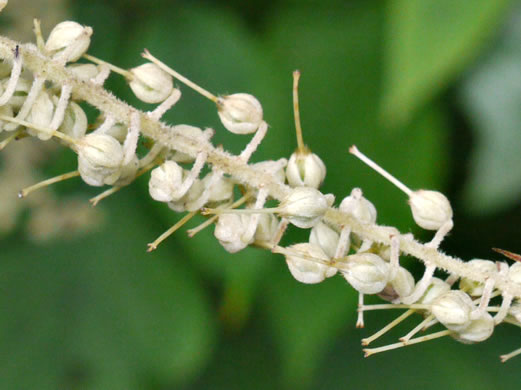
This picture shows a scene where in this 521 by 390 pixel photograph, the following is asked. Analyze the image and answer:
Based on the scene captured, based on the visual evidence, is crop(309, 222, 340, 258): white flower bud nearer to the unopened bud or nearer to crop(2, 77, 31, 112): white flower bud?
the unopened bud

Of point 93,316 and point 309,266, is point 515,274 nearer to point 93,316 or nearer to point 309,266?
point 309,266

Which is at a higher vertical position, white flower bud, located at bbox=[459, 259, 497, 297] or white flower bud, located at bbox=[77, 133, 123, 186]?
white flower bud, located at bbox=[77, 133, 123, 186]

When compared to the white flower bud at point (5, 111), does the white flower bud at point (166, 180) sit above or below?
below

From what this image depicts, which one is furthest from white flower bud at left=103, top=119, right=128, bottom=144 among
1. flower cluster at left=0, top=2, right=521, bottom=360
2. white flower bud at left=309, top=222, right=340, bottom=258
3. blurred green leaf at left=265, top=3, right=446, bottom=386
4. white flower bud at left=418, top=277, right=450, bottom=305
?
blurred green leaf at left=265, top=3, right=446, bottom=386

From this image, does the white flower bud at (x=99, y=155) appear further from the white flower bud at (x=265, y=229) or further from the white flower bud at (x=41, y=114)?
the white flower bud at (x=265, y=229)

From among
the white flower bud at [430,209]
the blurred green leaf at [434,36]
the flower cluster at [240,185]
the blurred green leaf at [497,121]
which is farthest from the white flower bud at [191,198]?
the blurred green leaf at [497,121]

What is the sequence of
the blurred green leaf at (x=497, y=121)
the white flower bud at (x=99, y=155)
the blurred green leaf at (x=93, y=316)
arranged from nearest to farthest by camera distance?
the white flower bud at (x=99, y=155) < the blurred green leaf at (x=497, y=121) < the blurred green leaf at (x=93, y=316)

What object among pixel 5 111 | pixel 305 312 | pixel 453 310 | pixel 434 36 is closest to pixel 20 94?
pixel 5 111
